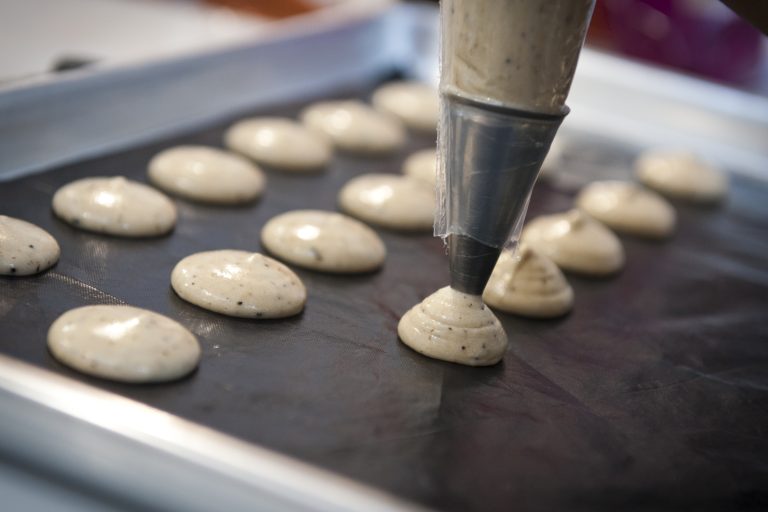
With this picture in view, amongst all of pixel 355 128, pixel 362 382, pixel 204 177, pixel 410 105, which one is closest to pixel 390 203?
pixel 204 177

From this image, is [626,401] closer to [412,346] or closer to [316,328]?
[412,346]

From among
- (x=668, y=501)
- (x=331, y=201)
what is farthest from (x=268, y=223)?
(x=668, y=501)

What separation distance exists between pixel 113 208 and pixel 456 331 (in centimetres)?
81

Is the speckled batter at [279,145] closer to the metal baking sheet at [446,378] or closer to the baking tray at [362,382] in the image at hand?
the baking tray at [362,382]

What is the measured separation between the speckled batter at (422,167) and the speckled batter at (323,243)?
619 millimetres

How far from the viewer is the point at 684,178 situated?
3006mm

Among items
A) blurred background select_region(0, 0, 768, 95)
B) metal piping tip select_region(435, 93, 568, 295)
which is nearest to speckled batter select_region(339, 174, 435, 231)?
metal piping tip select_region(435, 93, 568, 295)

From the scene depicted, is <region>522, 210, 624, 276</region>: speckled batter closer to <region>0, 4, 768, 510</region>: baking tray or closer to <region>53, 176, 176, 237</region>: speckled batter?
<region>0, 4, 768, 510</region>: baking tray

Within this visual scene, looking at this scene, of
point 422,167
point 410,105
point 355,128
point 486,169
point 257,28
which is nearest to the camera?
point 486,169

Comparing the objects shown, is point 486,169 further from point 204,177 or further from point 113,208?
point 204,177

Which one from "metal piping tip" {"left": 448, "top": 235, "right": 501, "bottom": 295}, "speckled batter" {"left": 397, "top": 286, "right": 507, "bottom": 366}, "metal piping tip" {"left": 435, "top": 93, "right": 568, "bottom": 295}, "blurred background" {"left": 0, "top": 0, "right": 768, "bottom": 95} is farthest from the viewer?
"blurred background" {"left": 0, "top": 0, "right": 768, "bottom": 95}

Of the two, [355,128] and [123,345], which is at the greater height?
[123,345]

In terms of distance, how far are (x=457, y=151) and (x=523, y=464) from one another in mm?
483

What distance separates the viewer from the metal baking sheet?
1.35 meters
